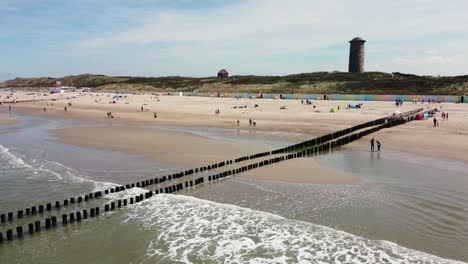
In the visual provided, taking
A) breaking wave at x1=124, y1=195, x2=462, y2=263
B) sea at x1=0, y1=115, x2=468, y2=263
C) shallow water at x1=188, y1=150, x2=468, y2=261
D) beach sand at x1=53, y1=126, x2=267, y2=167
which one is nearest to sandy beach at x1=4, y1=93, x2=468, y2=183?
beach sand at x1=53, y1=126, x2=267, y2=167

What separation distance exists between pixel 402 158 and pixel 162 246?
21.3 meters

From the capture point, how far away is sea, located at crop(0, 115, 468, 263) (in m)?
13.8

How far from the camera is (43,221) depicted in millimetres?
17438

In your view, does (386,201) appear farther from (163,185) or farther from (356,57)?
(356,57)

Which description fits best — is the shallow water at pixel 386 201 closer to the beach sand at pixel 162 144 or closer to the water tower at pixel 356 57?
the beach sand at pixel 162 144

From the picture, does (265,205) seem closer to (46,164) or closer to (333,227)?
(333,227)

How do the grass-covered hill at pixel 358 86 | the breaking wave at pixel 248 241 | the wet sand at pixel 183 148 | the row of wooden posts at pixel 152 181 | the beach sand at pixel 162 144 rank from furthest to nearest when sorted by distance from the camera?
the grass-covered hill at pixel 358 86 < the beach sand at pixel 162 144 < the wet sand at pixel 183 148 < the row of wooden posts at pixel 152 181 < the breaking wave at pixel 248 241

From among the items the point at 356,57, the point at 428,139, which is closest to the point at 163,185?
the point at 428,139

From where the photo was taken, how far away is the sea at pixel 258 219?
13.8 metres

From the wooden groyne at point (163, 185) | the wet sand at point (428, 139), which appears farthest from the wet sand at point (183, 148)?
the wet sand at point (428, 139)

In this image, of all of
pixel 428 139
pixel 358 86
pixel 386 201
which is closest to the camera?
pixel 386 201

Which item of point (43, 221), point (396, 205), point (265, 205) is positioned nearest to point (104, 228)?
point (43, 221)

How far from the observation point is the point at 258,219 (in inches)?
666

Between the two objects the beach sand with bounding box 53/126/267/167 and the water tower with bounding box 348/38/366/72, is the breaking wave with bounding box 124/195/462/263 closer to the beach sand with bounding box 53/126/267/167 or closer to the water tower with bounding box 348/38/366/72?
the beach sand with bounding box 53/126/267/167
